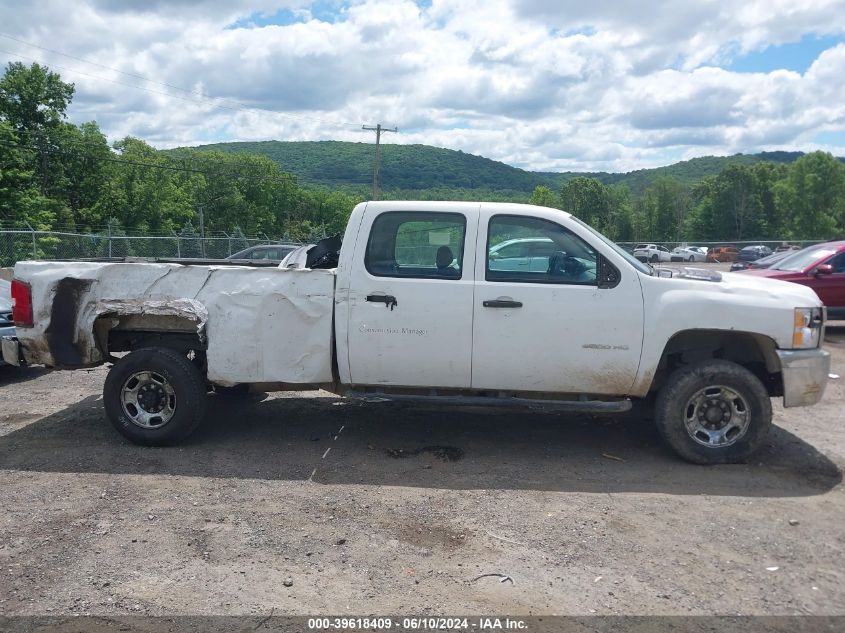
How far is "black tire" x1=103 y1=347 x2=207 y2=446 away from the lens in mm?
5898

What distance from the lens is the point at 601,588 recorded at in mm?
3787

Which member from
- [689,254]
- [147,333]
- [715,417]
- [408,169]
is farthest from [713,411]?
[408,169]

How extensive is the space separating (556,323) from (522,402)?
68 centimetres

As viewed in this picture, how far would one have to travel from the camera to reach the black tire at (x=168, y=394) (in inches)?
232

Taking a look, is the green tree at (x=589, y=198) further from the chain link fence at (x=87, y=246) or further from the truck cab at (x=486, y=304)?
the truck cab at (x=486, y=304)

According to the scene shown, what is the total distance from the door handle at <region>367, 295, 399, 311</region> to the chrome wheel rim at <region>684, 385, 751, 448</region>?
93.9 inches

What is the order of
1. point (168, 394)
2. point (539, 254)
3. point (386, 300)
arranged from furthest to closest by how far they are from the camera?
point (168, 394), point (539, 254), point (386, 300)

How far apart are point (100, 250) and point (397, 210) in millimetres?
20478

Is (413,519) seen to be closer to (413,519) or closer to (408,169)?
(413,519)

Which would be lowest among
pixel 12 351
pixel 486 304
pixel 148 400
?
pixel 148 400

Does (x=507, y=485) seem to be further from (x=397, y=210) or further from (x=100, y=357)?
(x=100, y=357)

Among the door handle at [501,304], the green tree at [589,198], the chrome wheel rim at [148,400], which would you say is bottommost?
the chrome wheel rim at [148,400]

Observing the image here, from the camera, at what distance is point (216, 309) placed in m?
5.78

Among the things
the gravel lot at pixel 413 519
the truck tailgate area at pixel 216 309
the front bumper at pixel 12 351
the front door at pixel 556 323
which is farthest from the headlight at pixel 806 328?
the front bumper at pixel 12 351
